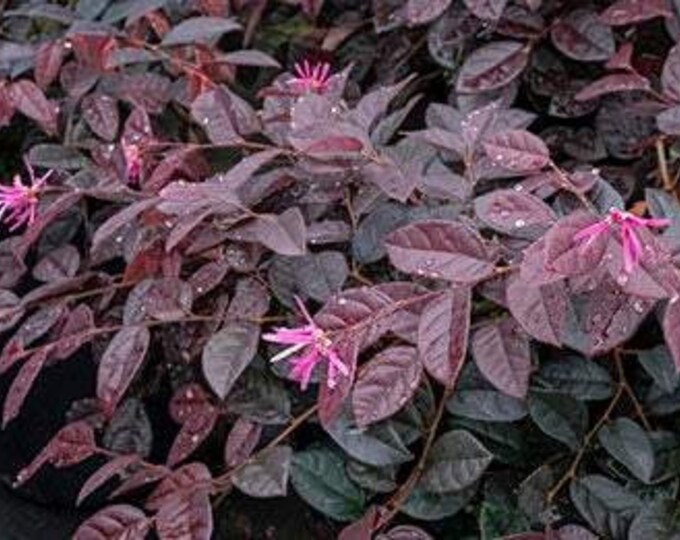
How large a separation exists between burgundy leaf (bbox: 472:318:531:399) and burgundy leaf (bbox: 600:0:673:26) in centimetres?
45

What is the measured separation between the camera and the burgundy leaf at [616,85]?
4.15ft

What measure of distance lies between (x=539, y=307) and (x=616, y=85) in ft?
1.39

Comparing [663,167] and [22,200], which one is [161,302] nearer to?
[22,200]

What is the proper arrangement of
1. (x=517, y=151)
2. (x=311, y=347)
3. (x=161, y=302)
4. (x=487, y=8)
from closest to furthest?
(x=311, y=347)
(x=517, y=151)
(x=161, y=302)
(x=487, y=8)

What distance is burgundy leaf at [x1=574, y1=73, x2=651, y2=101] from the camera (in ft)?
4.15

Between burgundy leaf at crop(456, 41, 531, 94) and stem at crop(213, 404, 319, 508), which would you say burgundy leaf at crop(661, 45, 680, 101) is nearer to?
burgundy leaf at crop(456, 41, 531, 94)

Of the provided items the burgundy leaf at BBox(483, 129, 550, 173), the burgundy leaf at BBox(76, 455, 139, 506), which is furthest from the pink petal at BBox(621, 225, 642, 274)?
the burgundy leaf at BBox(76, 455, 139, 506)

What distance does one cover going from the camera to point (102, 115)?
143 cm

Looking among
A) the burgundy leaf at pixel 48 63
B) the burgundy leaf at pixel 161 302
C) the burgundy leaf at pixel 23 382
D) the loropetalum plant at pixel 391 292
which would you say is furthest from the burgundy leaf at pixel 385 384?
the burgundy leaf at pixel 48 63

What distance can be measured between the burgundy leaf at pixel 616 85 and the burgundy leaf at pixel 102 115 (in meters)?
0.50

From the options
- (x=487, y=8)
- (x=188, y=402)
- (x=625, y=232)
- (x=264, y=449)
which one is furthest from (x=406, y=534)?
(x=487, y=8)

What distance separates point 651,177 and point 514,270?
0.41m

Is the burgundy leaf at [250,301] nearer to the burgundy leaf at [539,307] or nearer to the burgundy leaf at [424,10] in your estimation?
the burgundy leaf at [539,307]

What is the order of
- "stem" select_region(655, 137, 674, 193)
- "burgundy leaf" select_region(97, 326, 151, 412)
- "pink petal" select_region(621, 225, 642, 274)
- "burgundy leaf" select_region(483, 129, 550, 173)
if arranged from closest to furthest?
"pink petal" select_region(621, 225, 642, 274) < "burgundy leaf" select_region(483, 129, 550, 173) < "burgundy leaf" select_region(97, 326, 151, 412) < "stem" select_region(655, 137, 674, 193)
